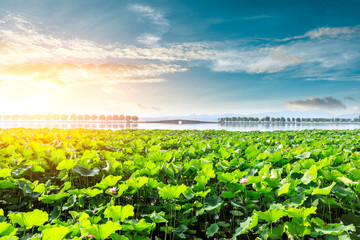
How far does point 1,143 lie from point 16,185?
4.87 m

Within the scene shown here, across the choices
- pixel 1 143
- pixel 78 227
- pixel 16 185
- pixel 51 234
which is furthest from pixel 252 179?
pixel 1 143

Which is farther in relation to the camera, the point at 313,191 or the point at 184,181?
the point at 184,181

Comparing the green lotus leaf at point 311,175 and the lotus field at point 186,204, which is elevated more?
the green lotus leaf at point 311,175

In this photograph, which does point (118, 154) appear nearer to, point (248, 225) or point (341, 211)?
point (248, 225)

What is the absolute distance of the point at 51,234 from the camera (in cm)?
158

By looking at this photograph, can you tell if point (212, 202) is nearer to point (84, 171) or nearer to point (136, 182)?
point (136, 182)

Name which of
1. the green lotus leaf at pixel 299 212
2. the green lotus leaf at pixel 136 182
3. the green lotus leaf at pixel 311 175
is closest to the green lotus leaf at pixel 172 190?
the green lotus leaf at pixel 136 182

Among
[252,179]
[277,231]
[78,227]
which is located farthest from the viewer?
[252,179]

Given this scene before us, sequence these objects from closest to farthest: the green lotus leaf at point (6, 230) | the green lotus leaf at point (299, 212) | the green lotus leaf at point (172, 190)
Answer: the green lotus leaf at point (6, 230) → the green lotus leaf at point (299, 212) → the green lotus leaf at point (172, 190)

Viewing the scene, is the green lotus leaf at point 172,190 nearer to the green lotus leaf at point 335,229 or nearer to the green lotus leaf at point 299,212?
the green lotus leaf at point 299,212

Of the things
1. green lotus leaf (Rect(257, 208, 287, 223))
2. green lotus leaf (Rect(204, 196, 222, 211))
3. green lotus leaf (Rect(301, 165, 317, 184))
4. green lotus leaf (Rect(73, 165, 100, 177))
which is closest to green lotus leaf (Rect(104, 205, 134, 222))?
green lotus leaf (Rect(204, 196, 222, 211))

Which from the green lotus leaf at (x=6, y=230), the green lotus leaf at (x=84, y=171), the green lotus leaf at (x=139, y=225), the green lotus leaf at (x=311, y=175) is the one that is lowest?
the green lotus leaf at (x=139, y=225)

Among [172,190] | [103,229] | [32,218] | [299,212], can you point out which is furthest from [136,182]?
[299,212]

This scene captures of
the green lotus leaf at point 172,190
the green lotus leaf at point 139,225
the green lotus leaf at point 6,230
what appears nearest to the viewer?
the green lotus leaf at point 6,230
